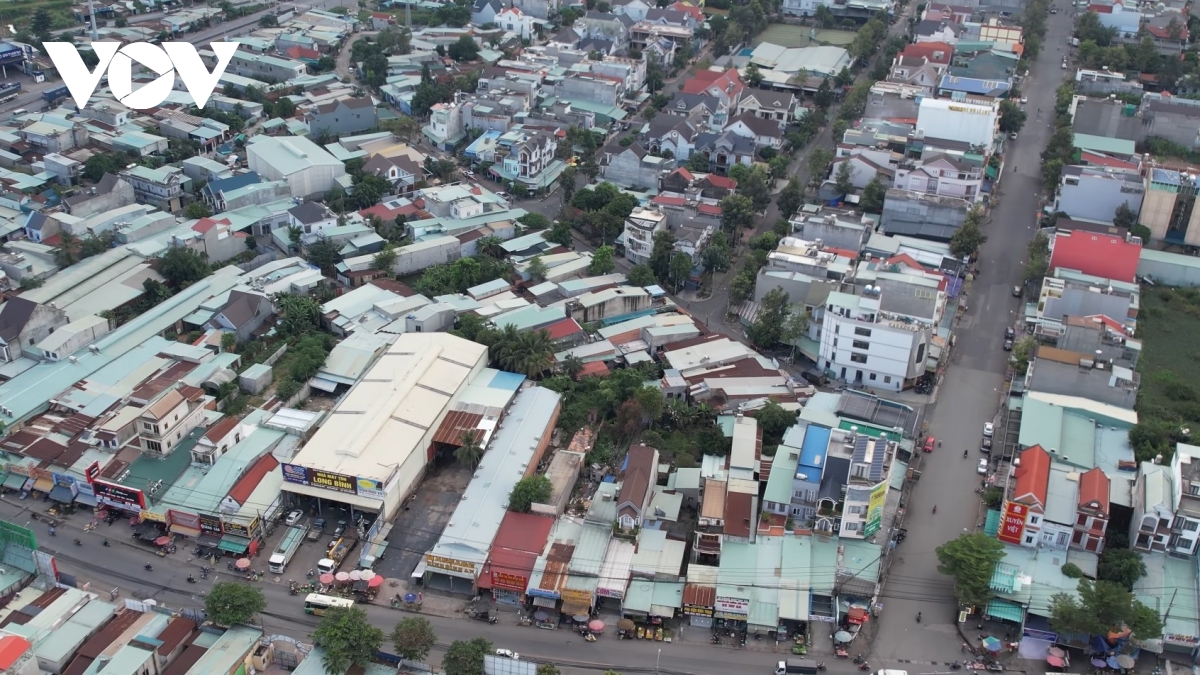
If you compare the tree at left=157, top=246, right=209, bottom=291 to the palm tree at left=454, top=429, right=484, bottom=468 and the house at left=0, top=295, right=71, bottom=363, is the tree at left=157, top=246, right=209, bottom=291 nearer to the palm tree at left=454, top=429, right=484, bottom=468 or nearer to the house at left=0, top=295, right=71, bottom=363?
the house at left=0, top=295, right=71, bottom=363

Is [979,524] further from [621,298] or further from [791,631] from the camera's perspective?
[621,298]

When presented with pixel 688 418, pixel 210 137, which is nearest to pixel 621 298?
pixel 688 418


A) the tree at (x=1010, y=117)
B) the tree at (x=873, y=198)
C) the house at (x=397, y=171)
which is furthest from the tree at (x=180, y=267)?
the tree at (x=1010, y=117)

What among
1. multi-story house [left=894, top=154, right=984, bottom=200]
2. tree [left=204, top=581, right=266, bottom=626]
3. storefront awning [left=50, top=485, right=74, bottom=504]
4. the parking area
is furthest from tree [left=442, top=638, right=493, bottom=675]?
multi-story house [left=894, top=154, right=984, bottom=200]

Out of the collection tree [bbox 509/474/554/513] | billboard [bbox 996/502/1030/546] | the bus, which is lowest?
the bus

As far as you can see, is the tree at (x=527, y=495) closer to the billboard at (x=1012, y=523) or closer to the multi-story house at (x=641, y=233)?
the billboard at (x=1012, y=523)

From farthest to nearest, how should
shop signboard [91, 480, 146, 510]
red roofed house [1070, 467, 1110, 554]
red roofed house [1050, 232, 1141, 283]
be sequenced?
red roofed house [1050, 232, 1141, 283]
shop signboard [91, 480, 146, 510]
red roofed house [1070, 467, 1110, 554]

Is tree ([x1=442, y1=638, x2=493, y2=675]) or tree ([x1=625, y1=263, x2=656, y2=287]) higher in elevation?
tree ([x1=625, y1=263, x2=656, y2=287])
